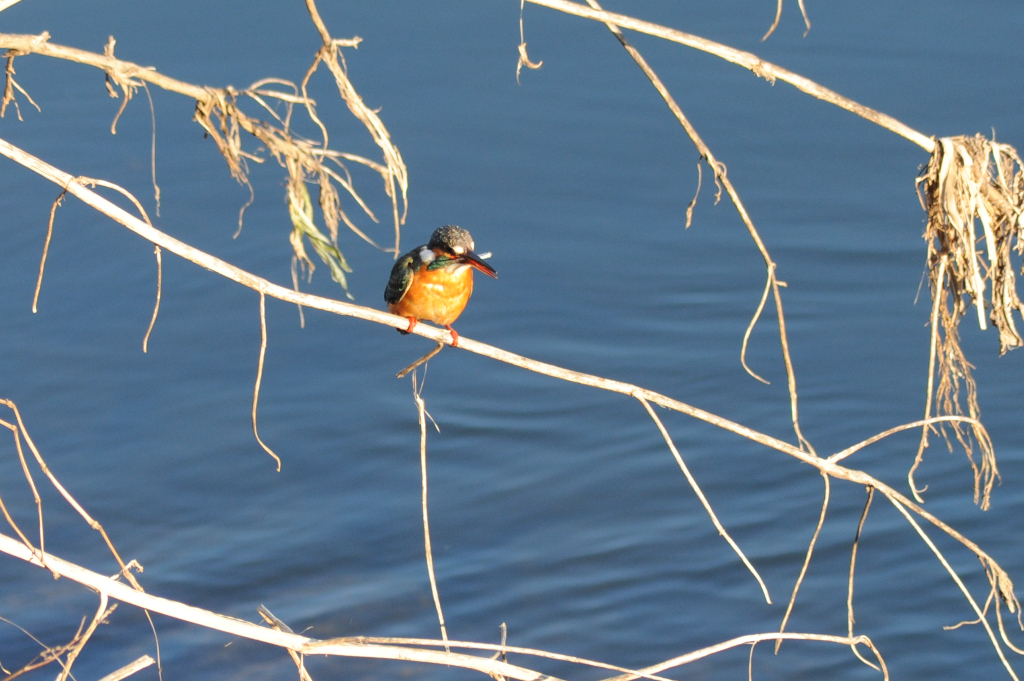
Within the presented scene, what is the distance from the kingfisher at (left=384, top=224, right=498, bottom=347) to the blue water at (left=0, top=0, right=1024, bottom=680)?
6.37 feet

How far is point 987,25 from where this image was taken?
864 cm

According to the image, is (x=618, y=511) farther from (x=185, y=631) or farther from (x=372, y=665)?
(x=185, y=631)

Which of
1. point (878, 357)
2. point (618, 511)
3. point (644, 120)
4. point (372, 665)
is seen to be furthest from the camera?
point (644, 120)

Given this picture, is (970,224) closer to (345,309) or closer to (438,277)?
(345,309)

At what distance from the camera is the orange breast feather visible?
438 centimetres

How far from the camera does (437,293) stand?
173 inches

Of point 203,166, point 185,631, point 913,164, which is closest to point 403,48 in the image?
point 203,166

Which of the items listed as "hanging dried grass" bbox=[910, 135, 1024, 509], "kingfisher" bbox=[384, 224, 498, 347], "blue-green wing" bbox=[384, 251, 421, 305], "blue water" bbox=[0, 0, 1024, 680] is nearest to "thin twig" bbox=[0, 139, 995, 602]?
"hanging dried grass" bbox=[910, 135, 1024, 509]

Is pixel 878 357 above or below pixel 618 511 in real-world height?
above

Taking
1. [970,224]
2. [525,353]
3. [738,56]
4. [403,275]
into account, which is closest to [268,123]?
[738,56]

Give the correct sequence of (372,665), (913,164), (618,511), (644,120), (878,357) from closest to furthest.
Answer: (372,665), (618,511), (878,357), (913,164), (644,120)

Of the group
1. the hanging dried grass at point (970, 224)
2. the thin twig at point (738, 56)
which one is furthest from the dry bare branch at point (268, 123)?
the hanging dried grass at point (970, 224)

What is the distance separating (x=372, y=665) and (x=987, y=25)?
22.0ft

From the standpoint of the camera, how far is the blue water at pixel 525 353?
576 centimetres
